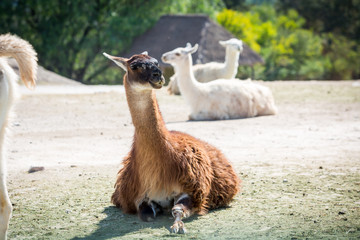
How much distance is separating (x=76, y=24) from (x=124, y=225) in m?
20.6

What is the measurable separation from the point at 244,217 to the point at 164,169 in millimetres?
817

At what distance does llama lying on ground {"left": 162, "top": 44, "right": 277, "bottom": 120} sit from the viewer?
11.6m

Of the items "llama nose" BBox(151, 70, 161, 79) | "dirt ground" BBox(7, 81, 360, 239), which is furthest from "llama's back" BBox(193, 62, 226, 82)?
"llama nose" BBox(151, 70, 161, 79)

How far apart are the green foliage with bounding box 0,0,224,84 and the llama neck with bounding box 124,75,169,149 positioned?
18460mm

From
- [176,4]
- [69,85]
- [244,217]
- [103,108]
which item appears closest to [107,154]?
[244,217]

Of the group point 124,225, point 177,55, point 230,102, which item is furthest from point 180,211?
point 177,55

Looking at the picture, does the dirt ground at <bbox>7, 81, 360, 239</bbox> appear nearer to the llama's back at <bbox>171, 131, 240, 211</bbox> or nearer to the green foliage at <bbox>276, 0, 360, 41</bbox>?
the llama's back at <bbox>171, 131, 240, 211</bbox>

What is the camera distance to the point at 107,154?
822 cm

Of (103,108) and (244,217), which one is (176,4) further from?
(244,217)

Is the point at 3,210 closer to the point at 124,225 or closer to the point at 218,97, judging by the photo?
the point at 124,225

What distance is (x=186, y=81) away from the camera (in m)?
11.9

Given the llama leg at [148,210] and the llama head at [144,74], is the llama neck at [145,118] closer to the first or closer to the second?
the llama head at [144,74]

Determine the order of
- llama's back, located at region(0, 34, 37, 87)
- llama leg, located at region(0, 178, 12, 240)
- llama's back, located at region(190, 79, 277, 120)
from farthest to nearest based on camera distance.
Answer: llama's back, located at region(190, 79, 277, 120) < llama's back, located at region(0, 34, 37, 87) < llama leg, located at region(0, 178, 12, 240)

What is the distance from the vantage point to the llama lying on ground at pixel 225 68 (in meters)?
14.1
